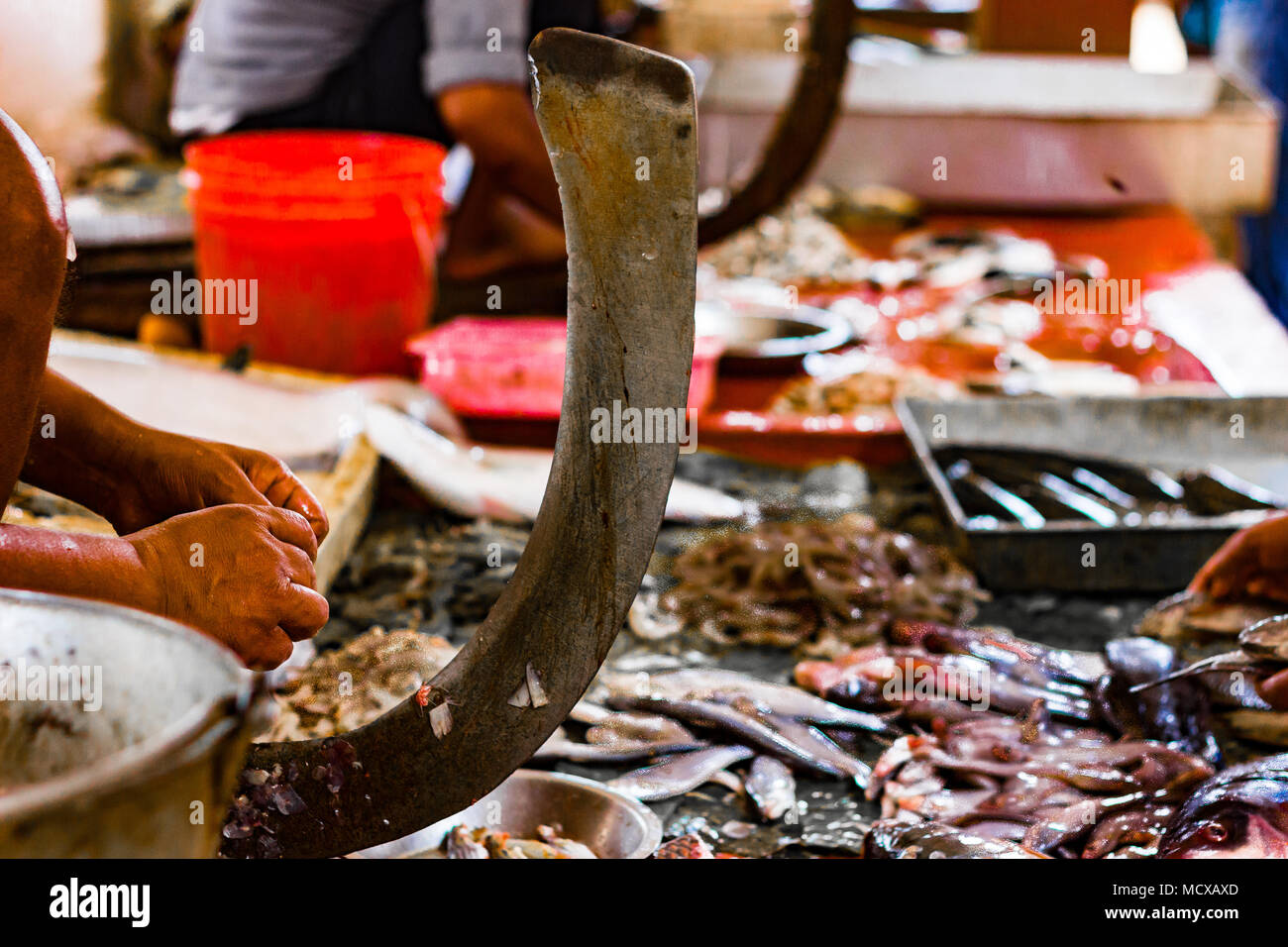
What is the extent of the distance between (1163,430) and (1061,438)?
0.26 metres

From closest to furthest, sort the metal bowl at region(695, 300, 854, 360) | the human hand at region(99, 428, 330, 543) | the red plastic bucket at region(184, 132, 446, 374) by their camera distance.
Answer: the human hand at region(99, 428, 330, 543), the red plastic bucket at region(184, 132, 446, 374), the metal bowl at region(695, 300, 854, 360)

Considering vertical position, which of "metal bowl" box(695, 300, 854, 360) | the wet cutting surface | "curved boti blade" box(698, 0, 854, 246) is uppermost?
"curved boti blade" box(698, 0, 854, 246)

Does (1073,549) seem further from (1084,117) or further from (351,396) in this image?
(1084,117)

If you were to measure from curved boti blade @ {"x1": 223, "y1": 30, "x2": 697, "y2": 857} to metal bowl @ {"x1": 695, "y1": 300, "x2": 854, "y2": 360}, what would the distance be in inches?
108

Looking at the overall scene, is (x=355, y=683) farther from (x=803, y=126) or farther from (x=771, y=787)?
(x=803, y=126)

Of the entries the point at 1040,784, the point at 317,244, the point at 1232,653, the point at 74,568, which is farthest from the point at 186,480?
the point at 317,244

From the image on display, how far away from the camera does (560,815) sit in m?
1.75

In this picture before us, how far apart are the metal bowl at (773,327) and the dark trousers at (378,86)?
4.26 ft

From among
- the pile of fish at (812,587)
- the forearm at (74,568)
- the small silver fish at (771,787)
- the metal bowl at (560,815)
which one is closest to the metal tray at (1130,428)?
the pile of fish at (812,587)

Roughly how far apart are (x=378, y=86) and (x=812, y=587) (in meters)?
3.08

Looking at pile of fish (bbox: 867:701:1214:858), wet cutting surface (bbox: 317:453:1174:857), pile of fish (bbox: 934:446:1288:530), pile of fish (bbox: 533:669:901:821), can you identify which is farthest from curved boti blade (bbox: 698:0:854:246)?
pile of fish (bbox: 867:701:1214:858)

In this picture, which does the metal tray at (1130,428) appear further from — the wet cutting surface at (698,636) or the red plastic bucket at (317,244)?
the red plastic bucket at (317,244)

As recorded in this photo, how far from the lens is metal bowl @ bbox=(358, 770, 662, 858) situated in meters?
1.67

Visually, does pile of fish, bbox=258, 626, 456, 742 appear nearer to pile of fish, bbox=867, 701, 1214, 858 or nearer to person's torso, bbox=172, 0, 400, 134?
pile of fish, bbox=867, 701, 1214, 858
